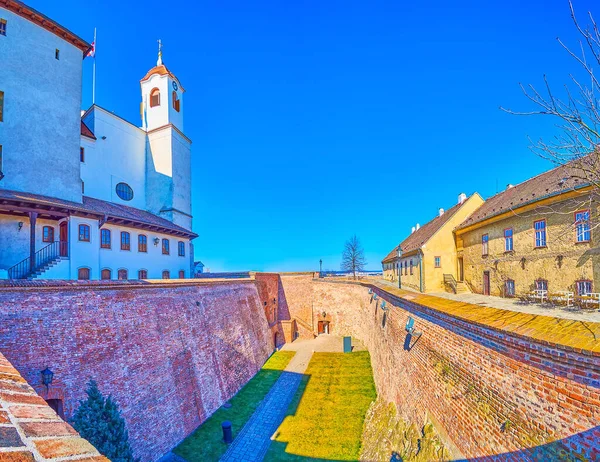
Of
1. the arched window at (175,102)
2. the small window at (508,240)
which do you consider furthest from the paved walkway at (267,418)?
the arched window at (175,102)

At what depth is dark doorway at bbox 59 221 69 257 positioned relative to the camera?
16.0 m

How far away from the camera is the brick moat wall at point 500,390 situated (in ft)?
11.9

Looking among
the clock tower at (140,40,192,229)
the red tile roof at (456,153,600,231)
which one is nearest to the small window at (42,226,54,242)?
the clock tower at (140,40,192,229)

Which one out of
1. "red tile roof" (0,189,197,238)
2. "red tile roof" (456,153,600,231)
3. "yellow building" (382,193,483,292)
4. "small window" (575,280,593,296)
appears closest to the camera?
"small window" (575,280,593,296)

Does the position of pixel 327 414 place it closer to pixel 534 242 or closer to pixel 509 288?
pixel 509 288

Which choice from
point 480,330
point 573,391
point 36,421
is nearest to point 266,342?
point 480,330

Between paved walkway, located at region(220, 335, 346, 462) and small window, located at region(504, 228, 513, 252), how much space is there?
47.2 ft

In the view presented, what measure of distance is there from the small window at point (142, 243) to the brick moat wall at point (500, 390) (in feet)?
61.0

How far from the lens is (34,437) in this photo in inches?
53.6

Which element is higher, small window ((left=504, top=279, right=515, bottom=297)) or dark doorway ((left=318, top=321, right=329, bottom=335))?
small window ((left=504, top=279, right=515, bottom=297))

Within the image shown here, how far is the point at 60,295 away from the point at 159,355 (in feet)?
14.1

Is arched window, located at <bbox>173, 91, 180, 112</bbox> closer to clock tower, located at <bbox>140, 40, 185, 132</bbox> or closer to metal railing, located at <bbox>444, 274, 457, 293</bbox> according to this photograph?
clock tower, located at <bbox>140, 40, 185, 132</bbox>

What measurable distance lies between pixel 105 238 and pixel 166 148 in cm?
1332

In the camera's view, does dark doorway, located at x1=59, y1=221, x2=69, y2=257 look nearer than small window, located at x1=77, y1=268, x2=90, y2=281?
Yes
